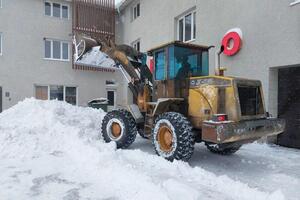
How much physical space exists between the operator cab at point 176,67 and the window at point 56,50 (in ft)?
39.6

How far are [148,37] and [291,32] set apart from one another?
9280 mm

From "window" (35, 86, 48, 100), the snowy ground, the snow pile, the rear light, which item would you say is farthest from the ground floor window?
the rear light

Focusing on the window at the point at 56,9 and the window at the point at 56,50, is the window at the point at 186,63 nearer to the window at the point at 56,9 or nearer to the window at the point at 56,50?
the window at the point at 56,50

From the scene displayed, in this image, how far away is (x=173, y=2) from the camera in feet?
45.5

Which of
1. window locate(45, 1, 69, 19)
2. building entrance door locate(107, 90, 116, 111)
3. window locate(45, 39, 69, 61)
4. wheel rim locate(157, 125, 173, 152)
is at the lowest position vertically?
wheel rim locate(157, 125, 173, 152)

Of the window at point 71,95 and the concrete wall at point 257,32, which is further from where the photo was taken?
the window at point 71,95

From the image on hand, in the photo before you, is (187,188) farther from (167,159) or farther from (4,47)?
(4,47)

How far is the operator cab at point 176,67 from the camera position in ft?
22.7

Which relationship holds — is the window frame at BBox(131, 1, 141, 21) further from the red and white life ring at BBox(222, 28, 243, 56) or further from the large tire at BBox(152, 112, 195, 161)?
the large tire at BBox(152, 112, 195, 161)

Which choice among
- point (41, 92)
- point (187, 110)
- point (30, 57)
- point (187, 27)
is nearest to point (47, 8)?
point (30, 57)

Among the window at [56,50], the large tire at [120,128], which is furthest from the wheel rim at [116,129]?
the window at [56,50]

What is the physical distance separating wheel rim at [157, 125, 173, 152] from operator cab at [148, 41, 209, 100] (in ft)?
2.75

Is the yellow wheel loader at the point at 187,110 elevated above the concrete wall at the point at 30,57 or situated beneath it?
situated beneath

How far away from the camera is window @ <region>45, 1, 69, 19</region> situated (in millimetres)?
17953
